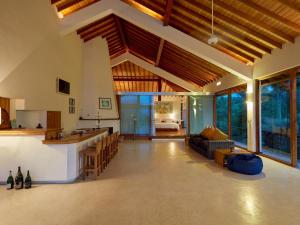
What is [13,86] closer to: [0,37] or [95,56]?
[0,37]

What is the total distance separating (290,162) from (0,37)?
6.90m

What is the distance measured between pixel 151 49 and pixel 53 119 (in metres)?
5.79

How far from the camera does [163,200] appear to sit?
306cm

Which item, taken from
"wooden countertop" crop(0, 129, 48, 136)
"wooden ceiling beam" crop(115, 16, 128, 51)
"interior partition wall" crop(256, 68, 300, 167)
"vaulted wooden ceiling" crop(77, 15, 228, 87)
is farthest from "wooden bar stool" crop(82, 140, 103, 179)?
"wooden ceiling beam" crop(115, 16, 128, 51)

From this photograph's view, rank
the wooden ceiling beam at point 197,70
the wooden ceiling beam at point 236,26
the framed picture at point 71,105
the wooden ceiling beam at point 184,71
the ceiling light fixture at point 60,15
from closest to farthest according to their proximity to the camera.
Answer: the wooden ceiling beam at point 236,26 < the ceiling light fixture at point 60,15 < the framed picture at point 71,105 < the wooden ceiling beam at point 197,70 < the wooden ceiling beam at point 184,71

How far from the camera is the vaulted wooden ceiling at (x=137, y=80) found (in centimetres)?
1277

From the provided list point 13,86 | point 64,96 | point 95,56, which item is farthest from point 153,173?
point 95,56

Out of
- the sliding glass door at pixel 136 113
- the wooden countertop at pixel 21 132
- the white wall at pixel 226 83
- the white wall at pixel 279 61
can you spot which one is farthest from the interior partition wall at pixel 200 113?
the wooden countertop at pixel 21 132

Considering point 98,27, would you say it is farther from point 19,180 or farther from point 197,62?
point 19,180

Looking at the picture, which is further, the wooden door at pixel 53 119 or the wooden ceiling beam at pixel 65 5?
the wooden ceiling beam at pixel 65 5

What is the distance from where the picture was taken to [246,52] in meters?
6.29

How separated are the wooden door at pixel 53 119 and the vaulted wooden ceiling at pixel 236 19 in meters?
2.91

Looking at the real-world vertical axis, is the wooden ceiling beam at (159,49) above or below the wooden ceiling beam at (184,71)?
above

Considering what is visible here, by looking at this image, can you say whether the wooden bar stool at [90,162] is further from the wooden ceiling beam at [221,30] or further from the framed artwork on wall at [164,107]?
the framed artwork on wall at [164,107]
